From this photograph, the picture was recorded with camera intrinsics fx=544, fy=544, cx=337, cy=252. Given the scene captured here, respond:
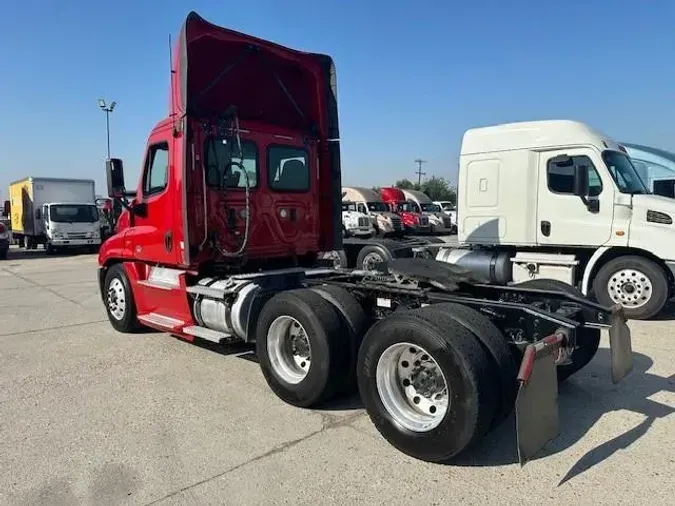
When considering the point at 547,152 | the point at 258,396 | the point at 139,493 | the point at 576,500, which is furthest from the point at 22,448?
the point at 547,152

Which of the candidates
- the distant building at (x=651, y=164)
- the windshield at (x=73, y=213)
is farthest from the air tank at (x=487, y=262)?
the windshield at (x=73, y=213)

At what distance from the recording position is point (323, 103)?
23.4 ft

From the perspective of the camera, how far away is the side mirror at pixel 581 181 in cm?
822

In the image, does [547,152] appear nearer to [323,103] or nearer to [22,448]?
[323,103]

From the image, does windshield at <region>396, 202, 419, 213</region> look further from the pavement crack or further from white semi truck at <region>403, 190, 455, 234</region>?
the pavement crack

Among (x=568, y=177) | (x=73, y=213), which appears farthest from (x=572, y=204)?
(x=73, y=213)

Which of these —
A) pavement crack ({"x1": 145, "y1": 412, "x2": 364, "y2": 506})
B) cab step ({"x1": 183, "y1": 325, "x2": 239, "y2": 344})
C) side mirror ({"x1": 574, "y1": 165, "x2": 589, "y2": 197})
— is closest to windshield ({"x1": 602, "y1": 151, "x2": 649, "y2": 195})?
side mirror ({"x1": 574, "y1": 165, "x2": 589, "y2": 197})

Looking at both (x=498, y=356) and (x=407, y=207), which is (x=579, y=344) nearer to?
(x=498, y=356)

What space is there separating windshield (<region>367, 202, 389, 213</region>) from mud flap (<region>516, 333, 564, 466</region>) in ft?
82.5

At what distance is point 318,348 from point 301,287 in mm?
1292

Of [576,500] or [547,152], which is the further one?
[547,152]

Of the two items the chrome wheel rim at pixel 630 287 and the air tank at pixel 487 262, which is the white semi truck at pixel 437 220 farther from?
the chrome wheel rim at pixel 630 287

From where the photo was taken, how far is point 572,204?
A: 8625 millimetres

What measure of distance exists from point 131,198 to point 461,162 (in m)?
5.67
